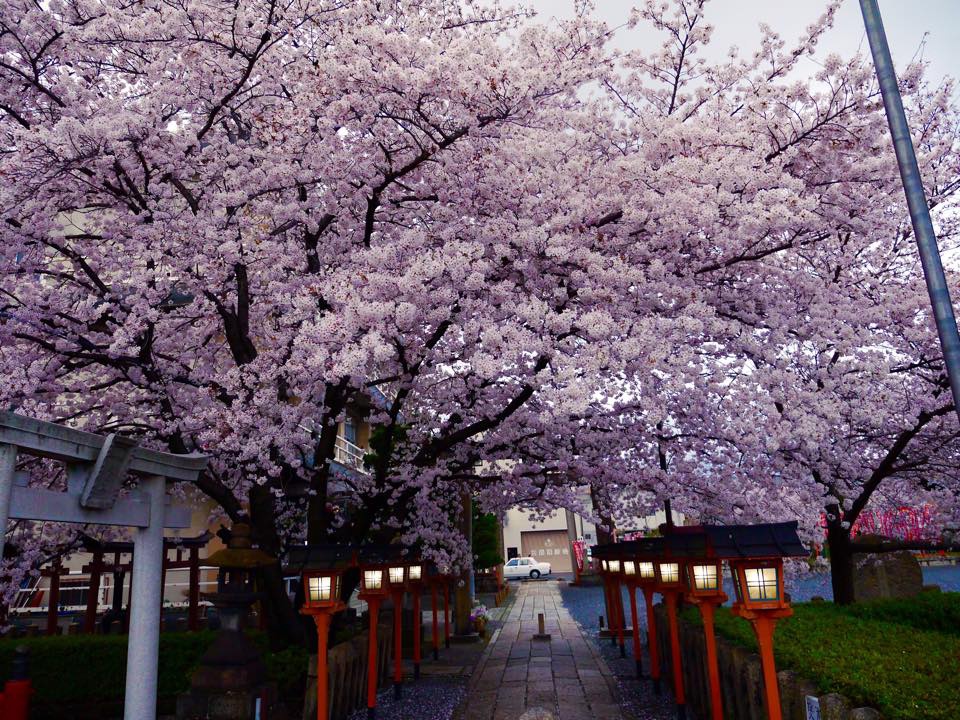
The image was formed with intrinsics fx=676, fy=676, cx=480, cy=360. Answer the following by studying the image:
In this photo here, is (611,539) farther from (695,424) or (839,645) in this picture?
(839,645)

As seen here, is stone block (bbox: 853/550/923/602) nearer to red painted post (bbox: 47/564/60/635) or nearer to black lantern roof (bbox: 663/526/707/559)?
black lantern roof (bbox: 663/526/707/559)

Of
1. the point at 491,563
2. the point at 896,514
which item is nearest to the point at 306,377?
the point at 896,514

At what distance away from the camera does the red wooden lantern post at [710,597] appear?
8.30 metres

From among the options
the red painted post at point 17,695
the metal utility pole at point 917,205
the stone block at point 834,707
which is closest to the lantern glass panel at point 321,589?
the red painted post at point 17,695

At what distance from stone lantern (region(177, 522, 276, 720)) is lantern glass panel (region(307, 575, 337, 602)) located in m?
1.23

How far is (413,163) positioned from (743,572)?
6604 millimetres

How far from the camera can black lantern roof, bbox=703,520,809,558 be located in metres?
7.02

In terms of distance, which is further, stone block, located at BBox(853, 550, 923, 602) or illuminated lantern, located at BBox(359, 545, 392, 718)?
stone block, located at BBox(853, 550, 923, 602)

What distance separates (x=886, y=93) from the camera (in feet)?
22.5

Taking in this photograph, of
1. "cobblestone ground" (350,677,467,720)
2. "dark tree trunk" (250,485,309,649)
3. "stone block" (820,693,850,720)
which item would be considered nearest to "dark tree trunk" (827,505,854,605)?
"cobblestone ground" (350,677,467,720)

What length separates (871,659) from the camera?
6230 mm

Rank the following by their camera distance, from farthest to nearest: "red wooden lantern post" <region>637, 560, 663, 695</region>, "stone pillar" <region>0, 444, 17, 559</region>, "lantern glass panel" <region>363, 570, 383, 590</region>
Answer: "red wooden lantern post" <region>637, 560, 663, 695</region> < "lantern glass panel" <region>363, 570, 383, 590</region> < "stone pillar" <region>0, 444, 17, 559</region>

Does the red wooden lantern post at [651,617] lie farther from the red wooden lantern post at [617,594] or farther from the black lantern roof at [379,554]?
the black lantern roof at [379,554]

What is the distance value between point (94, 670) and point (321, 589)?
4.54 metres
